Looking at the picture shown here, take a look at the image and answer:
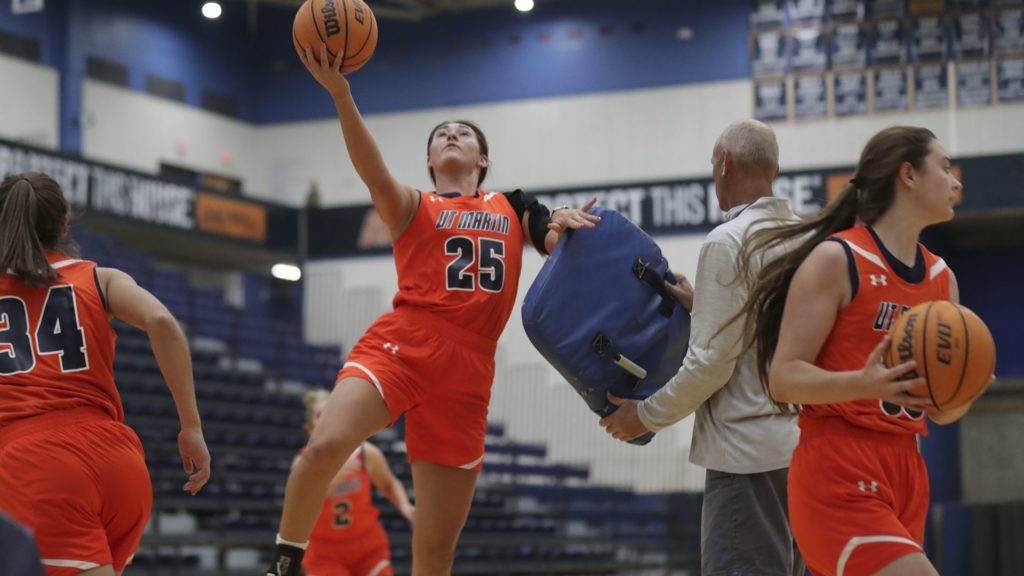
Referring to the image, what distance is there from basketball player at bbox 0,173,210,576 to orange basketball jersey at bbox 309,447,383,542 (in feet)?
14.8

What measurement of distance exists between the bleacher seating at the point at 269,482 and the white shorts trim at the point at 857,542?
910 centimetres

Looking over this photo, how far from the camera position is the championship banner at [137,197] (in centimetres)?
1798

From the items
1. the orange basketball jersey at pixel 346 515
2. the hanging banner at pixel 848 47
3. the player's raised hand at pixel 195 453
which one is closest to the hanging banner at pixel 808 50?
the hanging banner at pixel 848 47

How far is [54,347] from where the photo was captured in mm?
4047

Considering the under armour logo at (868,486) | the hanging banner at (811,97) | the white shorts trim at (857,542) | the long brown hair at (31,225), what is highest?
the hanging banner at (811,97)

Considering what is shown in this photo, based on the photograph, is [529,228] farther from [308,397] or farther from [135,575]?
[135,575]

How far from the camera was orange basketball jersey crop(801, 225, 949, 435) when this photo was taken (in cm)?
359

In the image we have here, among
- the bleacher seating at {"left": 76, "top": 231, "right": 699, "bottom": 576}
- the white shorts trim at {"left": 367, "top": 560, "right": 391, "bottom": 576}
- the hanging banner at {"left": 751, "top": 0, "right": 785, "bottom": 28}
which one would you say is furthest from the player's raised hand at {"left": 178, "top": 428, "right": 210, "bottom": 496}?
the hanging banner at {"left": 751, "top": 0, "right": 785, "bottom": 28}

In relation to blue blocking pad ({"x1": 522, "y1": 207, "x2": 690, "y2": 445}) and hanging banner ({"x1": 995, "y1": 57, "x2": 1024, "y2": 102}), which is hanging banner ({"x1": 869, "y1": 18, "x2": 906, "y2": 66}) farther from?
blue blocking pad ({"x1": 522, "y1": 207, "x2": 690, "y2": 445})

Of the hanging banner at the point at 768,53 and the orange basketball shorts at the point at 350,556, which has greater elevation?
the hanging banner at the point at 768,53

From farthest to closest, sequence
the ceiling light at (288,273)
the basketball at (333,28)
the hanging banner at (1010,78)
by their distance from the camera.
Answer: the ceiling light at (288,273)
the hanging banner at (1010,78)
the basketball at (333,28)

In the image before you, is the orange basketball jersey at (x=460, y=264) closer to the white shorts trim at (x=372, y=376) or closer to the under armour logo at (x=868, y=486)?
the white shorts trim at (x=372, y=376)

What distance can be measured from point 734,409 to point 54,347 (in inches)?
82.6

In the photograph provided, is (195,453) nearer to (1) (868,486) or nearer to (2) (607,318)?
(2) (607,318)
